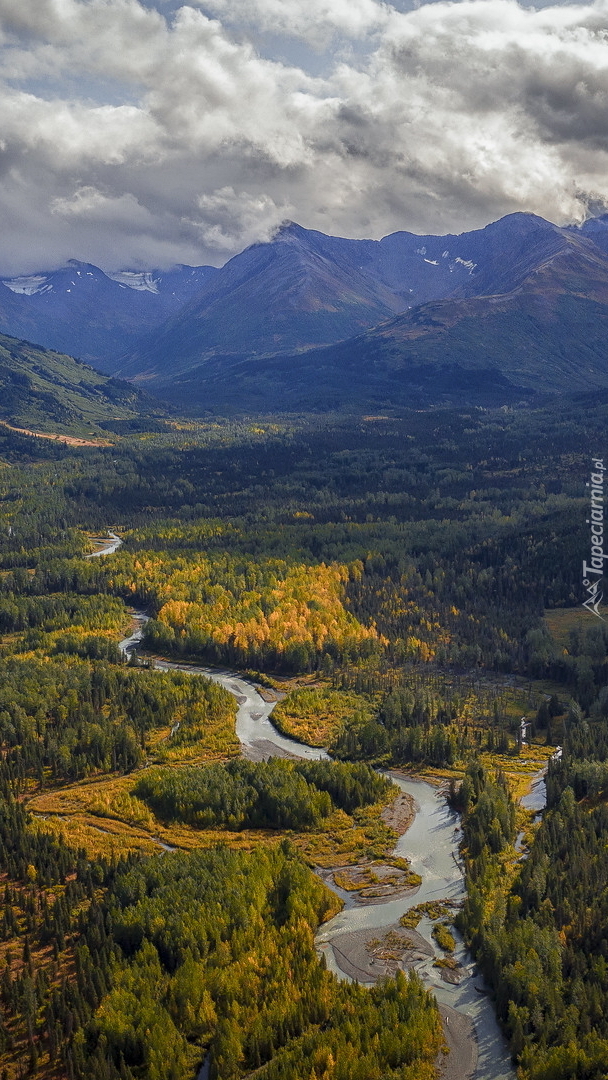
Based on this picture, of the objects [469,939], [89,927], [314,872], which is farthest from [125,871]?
[469,939]

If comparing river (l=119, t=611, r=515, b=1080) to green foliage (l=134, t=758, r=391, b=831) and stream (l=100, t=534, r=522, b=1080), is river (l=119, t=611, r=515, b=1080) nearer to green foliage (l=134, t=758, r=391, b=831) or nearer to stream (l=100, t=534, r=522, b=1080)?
stream (l=100, t=534, r=522, b=1080)

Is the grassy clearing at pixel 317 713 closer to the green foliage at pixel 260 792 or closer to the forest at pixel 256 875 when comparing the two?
the forest at pixel 256 875

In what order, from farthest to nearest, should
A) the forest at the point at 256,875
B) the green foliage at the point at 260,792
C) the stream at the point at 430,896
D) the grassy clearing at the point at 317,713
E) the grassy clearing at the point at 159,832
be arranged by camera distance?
the grassy clearing at the point at 317,713 < the green foliage at the point at 260,792 < the grassy clearing at the point at 159,832 < the stream at the point at 430,896 < the forest at the point at 256,875

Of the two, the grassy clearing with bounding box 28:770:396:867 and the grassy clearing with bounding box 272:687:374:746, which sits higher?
the grassy clearing with bounding box 272:687:374:746

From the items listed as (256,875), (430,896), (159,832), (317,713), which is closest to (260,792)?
(159,832)

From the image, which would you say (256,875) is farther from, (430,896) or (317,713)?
(317,713)


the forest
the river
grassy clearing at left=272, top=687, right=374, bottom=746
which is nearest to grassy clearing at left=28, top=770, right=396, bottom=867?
the forest

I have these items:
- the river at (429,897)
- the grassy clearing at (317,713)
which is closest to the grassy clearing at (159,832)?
the river at (429,897)

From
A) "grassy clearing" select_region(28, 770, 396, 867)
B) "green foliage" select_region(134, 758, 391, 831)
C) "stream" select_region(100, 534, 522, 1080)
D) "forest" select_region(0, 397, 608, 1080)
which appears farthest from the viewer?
"green foliage" select_region(134, 758, 391, 831)

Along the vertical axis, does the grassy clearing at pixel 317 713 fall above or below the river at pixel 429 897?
above

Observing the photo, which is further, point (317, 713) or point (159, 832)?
point (317, 713)

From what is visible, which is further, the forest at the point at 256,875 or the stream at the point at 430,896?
the stream at the point at 430,896

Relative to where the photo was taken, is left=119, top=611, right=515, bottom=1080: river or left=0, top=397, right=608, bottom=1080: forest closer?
left=0, top=397, right=608, bottom=1080: forest
